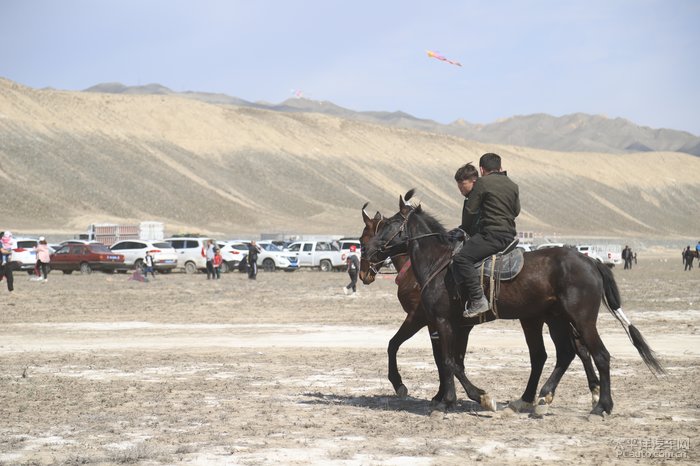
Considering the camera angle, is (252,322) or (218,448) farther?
(252,322)

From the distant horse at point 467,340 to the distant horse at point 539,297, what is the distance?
12 cm

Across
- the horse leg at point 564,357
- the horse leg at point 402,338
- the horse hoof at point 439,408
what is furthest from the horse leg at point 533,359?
the horse leg at point 402,338

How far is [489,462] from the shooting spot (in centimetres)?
776

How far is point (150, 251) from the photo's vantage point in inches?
1797

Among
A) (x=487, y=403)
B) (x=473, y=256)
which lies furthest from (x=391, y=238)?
(x=487, y=403)

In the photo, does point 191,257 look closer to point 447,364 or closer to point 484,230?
point 447,364

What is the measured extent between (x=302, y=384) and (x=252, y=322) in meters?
10.0

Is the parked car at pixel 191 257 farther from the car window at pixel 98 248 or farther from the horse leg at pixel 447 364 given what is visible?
the horse leg at pixel 447 364

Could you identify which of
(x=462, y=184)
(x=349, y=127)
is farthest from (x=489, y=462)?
(x=349, y=127)

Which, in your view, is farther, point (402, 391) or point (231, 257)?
point (231, 257)

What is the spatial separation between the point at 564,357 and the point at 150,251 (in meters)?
37.0

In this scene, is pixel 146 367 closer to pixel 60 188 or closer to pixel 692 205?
pixel 60 188

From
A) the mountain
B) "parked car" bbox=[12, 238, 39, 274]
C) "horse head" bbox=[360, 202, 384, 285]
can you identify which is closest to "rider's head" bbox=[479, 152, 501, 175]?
"horse head" bbox=[360, 202, 384, 285]

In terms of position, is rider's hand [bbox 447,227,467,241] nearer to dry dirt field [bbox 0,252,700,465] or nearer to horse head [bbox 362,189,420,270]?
horse head [bbox 362,189,420,270]
